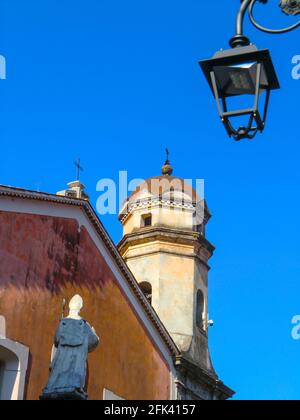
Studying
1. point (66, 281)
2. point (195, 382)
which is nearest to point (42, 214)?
point (66, 281)

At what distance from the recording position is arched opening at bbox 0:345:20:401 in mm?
12672

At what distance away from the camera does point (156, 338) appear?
18.6 meters

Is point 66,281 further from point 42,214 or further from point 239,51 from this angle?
point 239,51

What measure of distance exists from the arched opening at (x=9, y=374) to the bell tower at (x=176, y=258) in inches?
306

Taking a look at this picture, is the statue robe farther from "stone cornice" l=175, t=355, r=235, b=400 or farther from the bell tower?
the bell tower

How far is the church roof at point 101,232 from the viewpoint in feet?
46.2

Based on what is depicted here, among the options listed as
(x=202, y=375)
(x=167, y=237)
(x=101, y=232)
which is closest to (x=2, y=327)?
(x=101, y=232)

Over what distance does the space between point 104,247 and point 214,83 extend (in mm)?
12331

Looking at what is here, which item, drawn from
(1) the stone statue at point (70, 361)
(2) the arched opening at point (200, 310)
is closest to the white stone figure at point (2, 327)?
(1) the stone statue at point (70, 361)

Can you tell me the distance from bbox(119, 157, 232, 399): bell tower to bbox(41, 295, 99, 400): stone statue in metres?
9.96

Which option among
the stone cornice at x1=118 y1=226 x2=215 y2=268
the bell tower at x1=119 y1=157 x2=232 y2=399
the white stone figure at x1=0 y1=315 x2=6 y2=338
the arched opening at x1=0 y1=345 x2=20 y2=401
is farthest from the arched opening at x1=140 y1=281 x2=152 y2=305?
the white stone figure at x1=0 y1=315 x2=6 y2=338

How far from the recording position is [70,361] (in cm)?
997

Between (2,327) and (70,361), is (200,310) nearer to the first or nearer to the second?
(2,327)

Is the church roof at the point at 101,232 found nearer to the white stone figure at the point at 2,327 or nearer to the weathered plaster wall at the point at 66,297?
the weathered plaster wall at the point at 66,297
